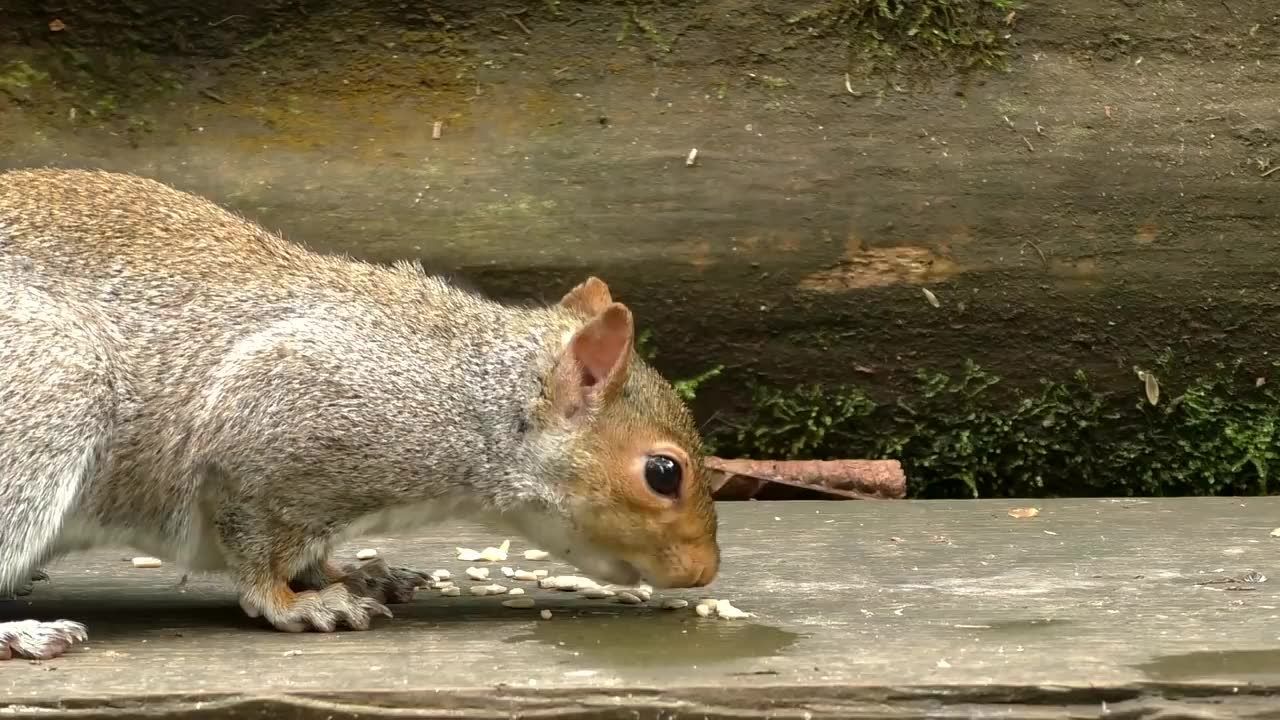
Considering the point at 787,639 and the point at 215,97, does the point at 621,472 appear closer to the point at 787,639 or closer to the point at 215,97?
the point at 787,639

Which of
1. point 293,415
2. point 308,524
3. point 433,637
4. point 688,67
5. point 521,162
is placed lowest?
point 433,637

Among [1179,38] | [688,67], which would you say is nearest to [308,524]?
[688,67]

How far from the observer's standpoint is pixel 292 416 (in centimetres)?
351

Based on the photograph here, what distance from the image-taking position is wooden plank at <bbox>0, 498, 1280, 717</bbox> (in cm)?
288

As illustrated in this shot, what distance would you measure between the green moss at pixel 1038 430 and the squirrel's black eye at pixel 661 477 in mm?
1903

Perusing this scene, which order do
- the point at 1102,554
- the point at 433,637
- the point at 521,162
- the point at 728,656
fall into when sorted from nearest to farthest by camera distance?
1. the point at 728,656
2. the point at 433,637
3. the point at 1102,554
4. the point at 521,162

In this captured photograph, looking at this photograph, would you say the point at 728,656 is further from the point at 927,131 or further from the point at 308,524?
the point at 927,131

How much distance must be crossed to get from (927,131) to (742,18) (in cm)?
69

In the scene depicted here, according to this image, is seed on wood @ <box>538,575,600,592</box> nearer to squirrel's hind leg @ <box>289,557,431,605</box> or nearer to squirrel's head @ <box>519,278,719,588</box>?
squirrel's hind leg @ <box>289,557,431,605</box>

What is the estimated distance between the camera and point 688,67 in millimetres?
5414

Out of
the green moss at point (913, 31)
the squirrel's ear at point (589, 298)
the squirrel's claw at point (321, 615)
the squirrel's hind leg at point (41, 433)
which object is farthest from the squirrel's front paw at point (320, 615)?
the green moss at point (913, 31)

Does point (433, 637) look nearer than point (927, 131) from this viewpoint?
Yes

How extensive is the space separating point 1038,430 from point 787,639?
2446 millimetres

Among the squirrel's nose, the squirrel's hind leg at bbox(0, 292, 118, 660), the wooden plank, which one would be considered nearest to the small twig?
the wooden plank
